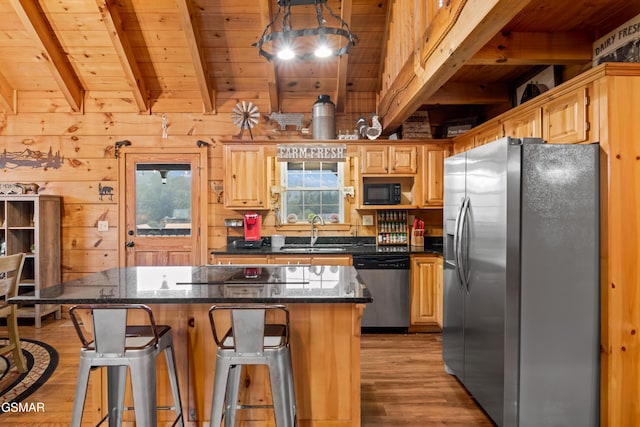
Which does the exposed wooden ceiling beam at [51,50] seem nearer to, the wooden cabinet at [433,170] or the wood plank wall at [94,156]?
the wood plank wall at [94,156]

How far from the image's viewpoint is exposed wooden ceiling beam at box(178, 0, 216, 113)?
371 centimetres

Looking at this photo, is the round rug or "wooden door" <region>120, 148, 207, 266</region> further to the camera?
"wooden door" <region>120, 148, 207, 266</region>

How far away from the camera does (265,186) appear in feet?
15.0

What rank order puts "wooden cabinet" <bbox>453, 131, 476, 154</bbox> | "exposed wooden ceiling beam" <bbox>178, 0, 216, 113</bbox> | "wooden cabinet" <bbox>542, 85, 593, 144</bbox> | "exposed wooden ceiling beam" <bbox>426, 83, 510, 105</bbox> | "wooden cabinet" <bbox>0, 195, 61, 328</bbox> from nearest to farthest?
"wooden cabinet" <bbox>542, 85, 593, 144</bbox> → "exposed wooden ceiling beam" <bbox>178, 0, 216, 113</bbox> → "exposed wooden ceiling beam" <bbox>426, 83, 510, 105</bbox> → "wooden cabinet" <bbox>453, 131, 476, 154</bbox> → "wooden cabinet" <bbox>0, 195, 61, 328</bbox>

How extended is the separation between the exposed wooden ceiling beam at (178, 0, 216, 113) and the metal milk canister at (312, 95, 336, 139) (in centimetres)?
128

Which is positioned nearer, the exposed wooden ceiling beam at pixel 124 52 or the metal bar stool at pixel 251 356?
the metal bar stool at pixel 251 356

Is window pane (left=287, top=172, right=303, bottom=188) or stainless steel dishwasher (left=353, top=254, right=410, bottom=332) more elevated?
window pane (left=287, top=172, right=303, bottom=188)

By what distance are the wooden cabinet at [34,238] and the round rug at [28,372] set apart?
0.85 m

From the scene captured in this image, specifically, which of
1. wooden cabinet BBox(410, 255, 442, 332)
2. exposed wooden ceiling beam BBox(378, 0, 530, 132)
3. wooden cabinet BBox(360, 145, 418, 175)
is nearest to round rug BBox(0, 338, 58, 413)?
wooden cabinet BBox(410, 255, 442, 332)

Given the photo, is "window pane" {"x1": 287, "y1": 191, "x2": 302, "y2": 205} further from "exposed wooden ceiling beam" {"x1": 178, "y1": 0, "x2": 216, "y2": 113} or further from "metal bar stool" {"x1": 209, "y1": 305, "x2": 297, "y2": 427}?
"metal bar stool" {"x1": 209, "y1": 305, "x2": 297, "y2": 427}

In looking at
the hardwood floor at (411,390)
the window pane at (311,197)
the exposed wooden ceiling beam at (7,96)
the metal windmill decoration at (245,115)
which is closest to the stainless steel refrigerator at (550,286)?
the hardwood floor at (411,390)

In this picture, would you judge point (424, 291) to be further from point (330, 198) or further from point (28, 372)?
point (28, 372)

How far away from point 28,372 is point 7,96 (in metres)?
3.38

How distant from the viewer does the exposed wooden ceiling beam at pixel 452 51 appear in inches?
75.0
